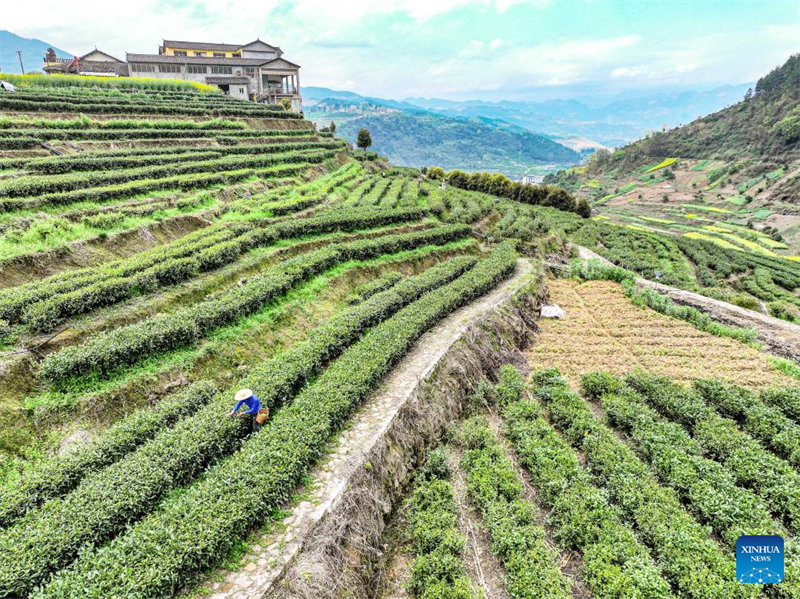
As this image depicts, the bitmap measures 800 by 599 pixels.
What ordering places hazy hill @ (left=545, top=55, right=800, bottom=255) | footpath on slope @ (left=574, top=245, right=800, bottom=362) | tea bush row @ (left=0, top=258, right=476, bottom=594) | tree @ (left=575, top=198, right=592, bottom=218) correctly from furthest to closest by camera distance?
hazy hill @ (left=545, top=55, right=800, bottom=255) < tree @ (left=575, top=198, right=592, bottom=218) < footpath on slope @ (left=574, top=245, right=800, bottom=362) < tea bush row @ (left=0, top=258, right=476, bottom=594)

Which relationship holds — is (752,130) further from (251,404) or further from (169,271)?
(251,404)

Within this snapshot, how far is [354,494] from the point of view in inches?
360

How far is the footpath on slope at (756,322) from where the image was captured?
18.9 meters

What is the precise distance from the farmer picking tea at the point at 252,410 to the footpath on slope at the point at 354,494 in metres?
1.94

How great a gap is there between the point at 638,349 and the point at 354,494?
15493 mm

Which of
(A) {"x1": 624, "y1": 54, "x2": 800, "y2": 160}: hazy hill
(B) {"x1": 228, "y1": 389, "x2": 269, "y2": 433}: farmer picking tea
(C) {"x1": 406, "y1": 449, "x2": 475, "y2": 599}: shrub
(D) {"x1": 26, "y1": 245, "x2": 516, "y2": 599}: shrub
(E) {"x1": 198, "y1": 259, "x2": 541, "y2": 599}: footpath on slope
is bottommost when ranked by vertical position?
(C) {"x1": 406, "y1": 449, "x2": 475, "y2": 599}: shrub

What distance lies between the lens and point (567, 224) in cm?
5012

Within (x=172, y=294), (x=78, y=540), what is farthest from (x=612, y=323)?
(x=78, y=540)

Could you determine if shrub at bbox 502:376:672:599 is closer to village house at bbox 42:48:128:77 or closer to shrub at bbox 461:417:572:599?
shrub at bbox 461:417:572:599

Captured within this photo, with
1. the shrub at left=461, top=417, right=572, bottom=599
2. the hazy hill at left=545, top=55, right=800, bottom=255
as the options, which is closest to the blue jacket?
the shrub at left=461, top=417, right=572, bottom=599

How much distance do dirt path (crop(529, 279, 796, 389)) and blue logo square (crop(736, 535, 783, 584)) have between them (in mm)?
7260

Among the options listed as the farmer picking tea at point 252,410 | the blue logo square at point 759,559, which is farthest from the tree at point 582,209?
the farmer picking tea at point 252,410

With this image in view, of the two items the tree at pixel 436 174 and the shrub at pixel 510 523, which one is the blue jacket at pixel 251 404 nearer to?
the shrub at pixel 510 523

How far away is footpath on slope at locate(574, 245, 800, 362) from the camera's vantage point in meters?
18.9
